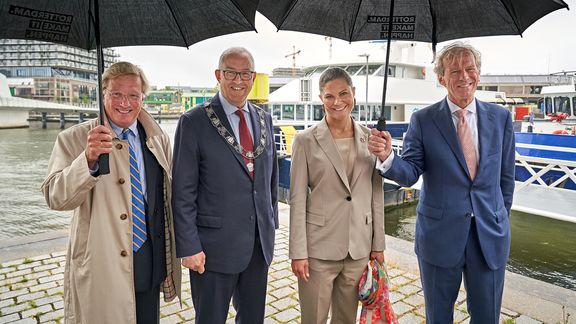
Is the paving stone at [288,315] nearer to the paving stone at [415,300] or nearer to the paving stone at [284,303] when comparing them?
the paving stone at [284,303]

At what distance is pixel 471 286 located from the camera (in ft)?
7.01

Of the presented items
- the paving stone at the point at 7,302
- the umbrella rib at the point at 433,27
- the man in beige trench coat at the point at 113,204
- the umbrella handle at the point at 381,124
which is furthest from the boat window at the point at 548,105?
the paving stone at the point at 7,302

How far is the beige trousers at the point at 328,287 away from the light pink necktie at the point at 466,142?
78cm

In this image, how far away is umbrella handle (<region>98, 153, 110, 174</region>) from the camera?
1745 mm

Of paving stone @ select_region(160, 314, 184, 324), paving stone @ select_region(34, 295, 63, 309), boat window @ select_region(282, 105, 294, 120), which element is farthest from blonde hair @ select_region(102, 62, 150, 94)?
boat window @ select_region(282, 105, 294, 120)

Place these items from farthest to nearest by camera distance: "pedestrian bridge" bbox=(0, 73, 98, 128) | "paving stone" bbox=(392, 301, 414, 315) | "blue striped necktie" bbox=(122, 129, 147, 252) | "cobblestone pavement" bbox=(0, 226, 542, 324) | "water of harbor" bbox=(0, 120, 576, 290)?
"pedestrian bridge" bbox=(0, 73, 98, 128) → "water of harbor" bbox=(0, 120, 576, 290) → "paving stone" bbox=(392, 301, 414, 315) → "cobblestone pavement" bbox=(0, 226, 542, 324) → "blue striped necktie" bbox=(122, 129, 147, 252)

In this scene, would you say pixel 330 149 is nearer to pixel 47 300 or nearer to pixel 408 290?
pixel 408 290

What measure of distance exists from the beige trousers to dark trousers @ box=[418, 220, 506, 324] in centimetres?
41

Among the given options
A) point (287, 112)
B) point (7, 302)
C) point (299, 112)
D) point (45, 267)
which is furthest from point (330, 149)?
point (287, 112)

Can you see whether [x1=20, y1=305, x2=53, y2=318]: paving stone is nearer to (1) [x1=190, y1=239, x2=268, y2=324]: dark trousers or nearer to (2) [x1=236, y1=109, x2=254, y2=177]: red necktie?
(1) [x1=190, y1=239, x2=268, y2=324]: dark trousers

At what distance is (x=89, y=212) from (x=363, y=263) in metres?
1.51

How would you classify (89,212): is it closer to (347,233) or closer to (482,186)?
(347,233)

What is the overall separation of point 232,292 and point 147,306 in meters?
0.47

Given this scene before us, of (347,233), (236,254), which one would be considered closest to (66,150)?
(236,254)
